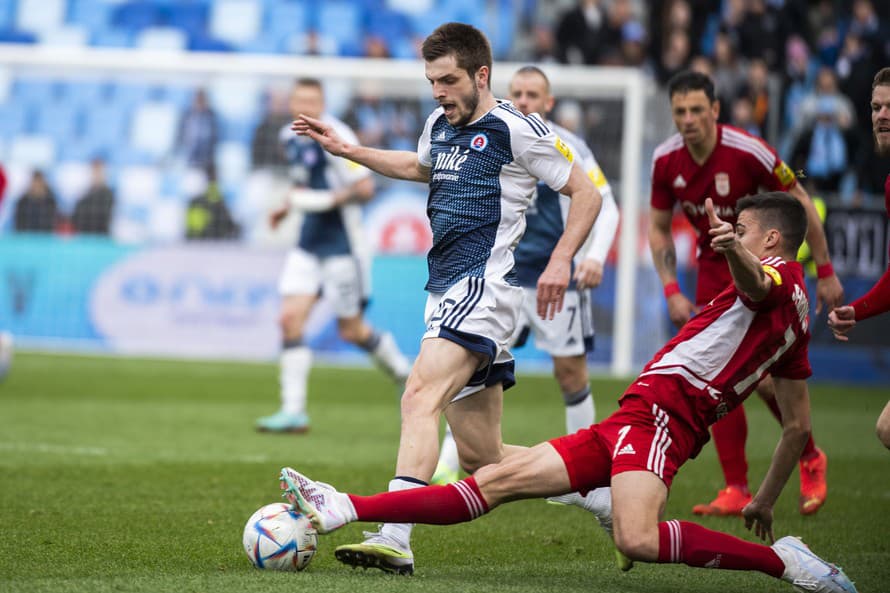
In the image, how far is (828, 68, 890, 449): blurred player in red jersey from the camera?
568 centimetres

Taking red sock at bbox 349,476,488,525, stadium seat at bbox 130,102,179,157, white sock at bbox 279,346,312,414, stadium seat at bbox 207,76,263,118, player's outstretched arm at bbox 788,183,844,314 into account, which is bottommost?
white sock at bbox 279,346,312,414

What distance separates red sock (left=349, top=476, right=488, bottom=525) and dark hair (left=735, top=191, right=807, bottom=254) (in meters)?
1.54

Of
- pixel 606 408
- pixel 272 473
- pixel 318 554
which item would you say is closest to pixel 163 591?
pixel 318 554

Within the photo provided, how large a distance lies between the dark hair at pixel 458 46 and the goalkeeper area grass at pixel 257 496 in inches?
81.5

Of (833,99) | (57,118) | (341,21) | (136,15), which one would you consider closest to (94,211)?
(57,118)

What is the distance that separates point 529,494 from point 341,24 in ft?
58.9

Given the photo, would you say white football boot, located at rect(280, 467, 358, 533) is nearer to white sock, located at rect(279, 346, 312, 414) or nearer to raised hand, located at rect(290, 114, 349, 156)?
raised hand, located at rect(290, 114, 349, 156)

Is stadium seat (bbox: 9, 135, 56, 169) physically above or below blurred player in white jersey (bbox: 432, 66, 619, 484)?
above

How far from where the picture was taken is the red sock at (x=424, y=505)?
4.87 metres

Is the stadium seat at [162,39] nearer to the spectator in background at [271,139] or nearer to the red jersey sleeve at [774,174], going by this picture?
the spectator in background at [271,139]

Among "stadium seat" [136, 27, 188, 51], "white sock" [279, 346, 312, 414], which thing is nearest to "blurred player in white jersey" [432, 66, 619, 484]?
"white sock" [279, 346, 312, 414]

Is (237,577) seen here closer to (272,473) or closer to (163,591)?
(163,591)

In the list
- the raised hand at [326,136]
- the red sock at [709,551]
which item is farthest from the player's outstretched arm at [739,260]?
Result: the raised hand at [326,136]

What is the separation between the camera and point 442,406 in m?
5.27
